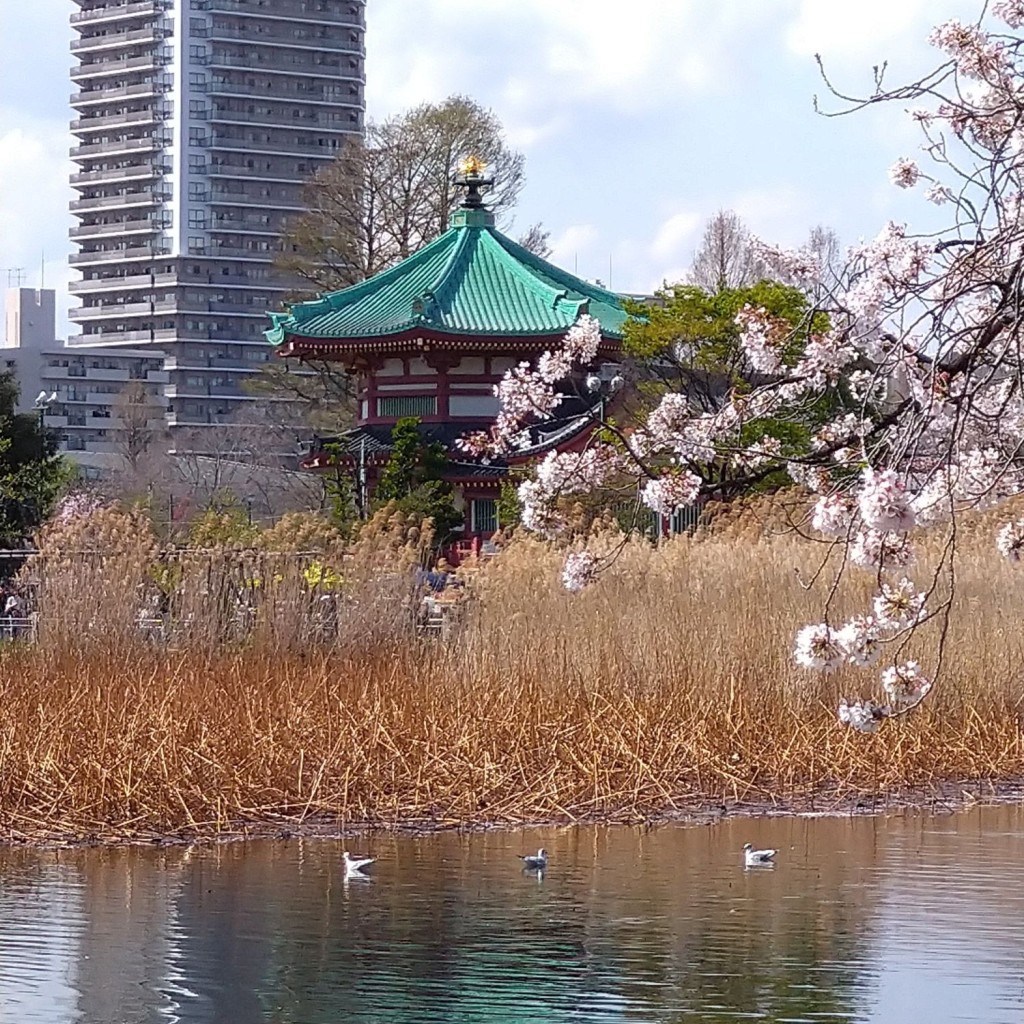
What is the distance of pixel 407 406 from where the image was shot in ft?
87.9

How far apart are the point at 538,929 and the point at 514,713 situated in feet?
9.19

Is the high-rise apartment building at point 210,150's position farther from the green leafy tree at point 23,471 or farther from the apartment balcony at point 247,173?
the green leafy tree at point 23,471

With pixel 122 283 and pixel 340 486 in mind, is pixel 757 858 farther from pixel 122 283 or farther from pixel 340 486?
pixel 122 283

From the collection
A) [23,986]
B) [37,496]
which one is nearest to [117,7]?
[37,496]

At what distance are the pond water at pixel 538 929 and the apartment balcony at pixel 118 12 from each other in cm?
6636

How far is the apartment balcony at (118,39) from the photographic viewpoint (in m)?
71.1

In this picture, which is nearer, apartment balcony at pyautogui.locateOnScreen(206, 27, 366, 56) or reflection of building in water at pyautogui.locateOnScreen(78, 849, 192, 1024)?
reflection of building in water at pyautogui.locateOnScreen(78, 849, 192, 1024)

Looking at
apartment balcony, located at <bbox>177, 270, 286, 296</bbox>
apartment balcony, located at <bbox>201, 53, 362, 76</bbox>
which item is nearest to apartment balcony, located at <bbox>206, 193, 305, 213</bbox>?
apartment balcony, located at <bbox>177, 270, 286, 296</bbox>

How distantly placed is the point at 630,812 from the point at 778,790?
0.89 m

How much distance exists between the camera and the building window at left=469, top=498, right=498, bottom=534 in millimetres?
24609

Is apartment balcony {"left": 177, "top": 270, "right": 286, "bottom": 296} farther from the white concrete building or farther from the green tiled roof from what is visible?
the green tiled roof

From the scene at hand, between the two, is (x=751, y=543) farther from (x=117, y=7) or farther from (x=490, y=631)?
(x=117, y=7)

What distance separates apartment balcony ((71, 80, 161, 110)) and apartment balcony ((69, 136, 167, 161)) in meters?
1.55

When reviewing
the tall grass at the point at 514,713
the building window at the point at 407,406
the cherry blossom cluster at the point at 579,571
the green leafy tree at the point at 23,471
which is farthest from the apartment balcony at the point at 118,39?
the cherry blossom cluster at the point at 579,571
